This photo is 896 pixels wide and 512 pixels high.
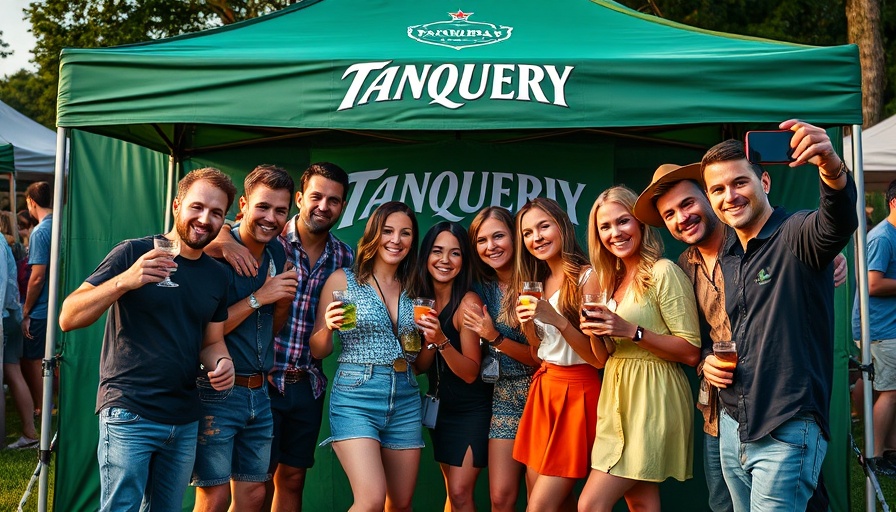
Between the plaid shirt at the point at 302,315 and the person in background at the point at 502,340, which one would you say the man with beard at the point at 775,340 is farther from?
the plaid shirt at the point at 302,315

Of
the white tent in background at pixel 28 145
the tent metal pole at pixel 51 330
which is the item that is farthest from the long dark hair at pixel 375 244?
the white tent in background at pixel 28 145

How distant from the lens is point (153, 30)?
20094mm

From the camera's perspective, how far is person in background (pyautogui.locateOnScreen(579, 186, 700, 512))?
3.71 m

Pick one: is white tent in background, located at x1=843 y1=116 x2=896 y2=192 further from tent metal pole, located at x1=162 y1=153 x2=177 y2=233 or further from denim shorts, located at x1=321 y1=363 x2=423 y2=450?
tent metal pole, located at x1=162 y1=153 x2=177 y2=233

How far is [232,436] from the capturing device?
3.96m

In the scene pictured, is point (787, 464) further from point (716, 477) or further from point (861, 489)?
point (861, 489)

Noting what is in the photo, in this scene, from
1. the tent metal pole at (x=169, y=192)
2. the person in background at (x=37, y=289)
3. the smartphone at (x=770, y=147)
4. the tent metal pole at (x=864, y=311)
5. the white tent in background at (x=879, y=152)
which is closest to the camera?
the smartphone at (x=770, y=147)

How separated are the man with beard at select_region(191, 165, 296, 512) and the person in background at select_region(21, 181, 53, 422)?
14.2ft

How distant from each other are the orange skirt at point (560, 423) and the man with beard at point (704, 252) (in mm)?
556

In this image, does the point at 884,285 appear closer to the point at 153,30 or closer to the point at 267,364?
the point at 267,364

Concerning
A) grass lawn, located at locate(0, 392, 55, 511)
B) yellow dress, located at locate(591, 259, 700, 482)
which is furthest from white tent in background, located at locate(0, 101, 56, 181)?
yellow dress, located at locate(591, 259, 700, 482)

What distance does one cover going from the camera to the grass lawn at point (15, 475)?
585cm

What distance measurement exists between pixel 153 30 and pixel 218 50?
56.8 feet

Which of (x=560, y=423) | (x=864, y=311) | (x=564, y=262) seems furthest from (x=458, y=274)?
(x=864, y=311)
